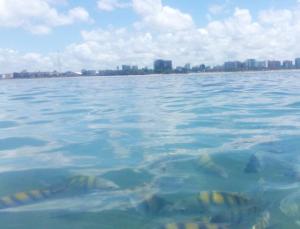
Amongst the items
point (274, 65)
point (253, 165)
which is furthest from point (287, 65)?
point (253, 165)

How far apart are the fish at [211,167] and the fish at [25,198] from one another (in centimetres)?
250

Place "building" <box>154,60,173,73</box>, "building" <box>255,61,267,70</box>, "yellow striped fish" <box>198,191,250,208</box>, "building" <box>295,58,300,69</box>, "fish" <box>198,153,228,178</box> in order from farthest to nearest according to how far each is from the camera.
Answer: "building" <box>255,61,267,70</box> → "building" <box>154,60,173,73</box> → "building" <box>295,58,300,69</box> → "fish" <box>198,153,228,178</box> → "yellow striped fish" <box>198,191,250,208</box>

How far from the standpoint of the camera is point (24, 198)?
574cm

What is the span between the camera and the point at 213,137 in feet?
31.8

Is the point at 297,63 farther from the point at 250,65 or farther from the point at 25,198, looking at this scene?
the point at 25,198

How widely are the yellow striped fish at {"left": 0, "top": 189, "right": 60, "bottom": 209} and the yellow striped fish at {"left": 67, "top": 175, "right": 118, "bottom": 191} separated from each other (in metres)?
0.36

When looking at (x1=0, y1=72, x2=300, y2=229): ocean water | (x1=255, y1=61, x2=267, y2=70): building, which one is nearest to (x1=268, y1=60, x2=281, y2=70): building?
(x1=255, y1=61, x2=267, y2=70): building

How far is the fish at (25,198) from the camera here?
5570 mm

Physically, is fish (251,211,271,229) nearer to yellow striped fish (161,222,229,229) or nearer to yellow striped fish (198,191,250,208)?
yellow striped fish (198,191,250,208)

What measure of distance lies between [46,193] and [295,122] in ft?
26.3

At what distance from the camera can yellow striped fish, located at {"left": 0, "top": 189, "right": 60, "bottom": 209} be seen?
5.57 metres

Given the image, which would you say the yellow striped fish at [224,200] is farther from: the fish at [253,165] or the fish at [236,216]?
the fish at [253,165]

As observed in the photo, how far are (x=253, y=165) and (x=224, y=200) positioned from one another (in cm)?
226

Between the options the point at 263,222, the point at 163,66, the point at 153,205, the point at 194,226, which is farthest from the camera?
the point at 163,66
